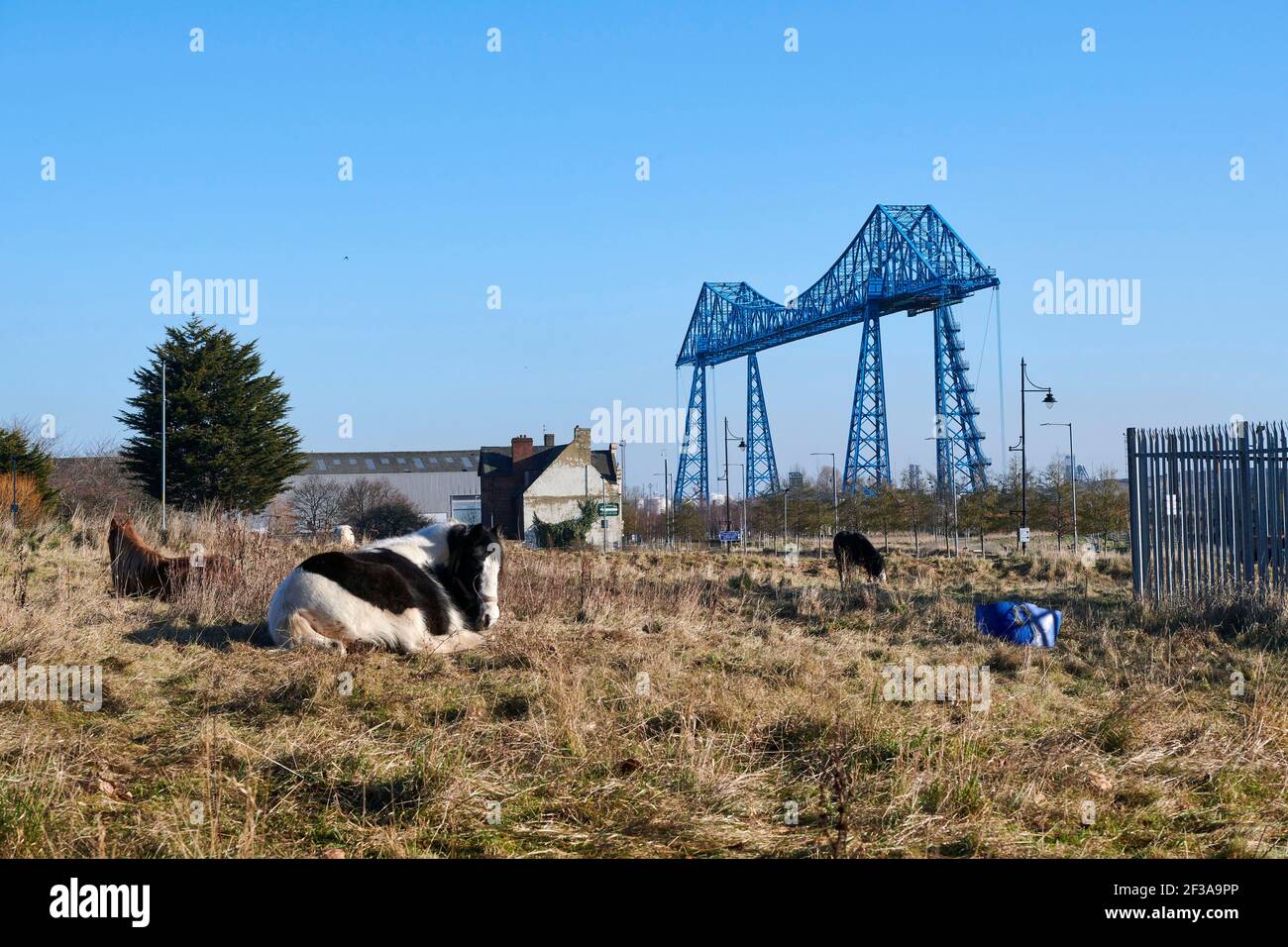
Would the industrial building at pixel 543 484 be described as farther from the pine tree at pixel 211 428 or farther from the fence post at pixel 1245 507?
the fence post at pixel 1245 507

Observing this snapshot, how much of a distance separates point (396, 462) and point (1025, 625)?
80.4 meters

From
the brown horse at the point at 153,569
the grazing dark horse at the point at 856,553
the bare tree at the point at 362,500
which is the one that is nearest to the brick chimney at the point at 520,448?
the bare tree at the point at 362,500

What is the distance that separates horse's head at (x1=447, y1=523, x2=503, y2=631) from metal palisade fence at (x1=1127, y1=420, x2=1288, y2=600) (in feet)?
27.8

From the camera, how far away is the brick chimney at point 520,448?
2389 inches

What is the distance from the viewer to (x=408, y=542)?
7648 mm

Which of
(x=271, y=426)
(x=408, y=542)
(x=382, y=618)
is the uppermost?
(x=271, y=426)

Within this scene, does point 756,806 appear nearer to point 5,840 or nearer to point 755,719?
point 755,719

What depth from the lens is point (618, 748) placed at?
4.61m

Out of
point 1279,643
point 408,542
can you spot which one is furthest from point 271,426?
point 1279,643

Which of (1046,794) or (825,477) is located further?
(825,477)

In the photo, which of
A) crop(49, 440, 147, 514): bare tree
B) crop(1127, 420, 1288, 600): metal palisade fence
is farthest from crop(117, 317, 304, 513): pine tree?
crop(1127, 420, 1288, 600): metal palisade fence

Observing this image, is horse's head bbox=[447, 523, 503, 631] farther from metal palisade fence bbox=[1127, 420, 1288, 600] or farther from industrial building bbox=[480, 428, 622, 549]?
industrial building bbox=[480, 428, 622, 549]

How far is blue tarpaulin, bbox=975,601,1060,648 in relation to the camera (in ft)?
29.7

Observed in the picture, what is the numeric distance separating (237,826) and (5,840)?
71 cm
